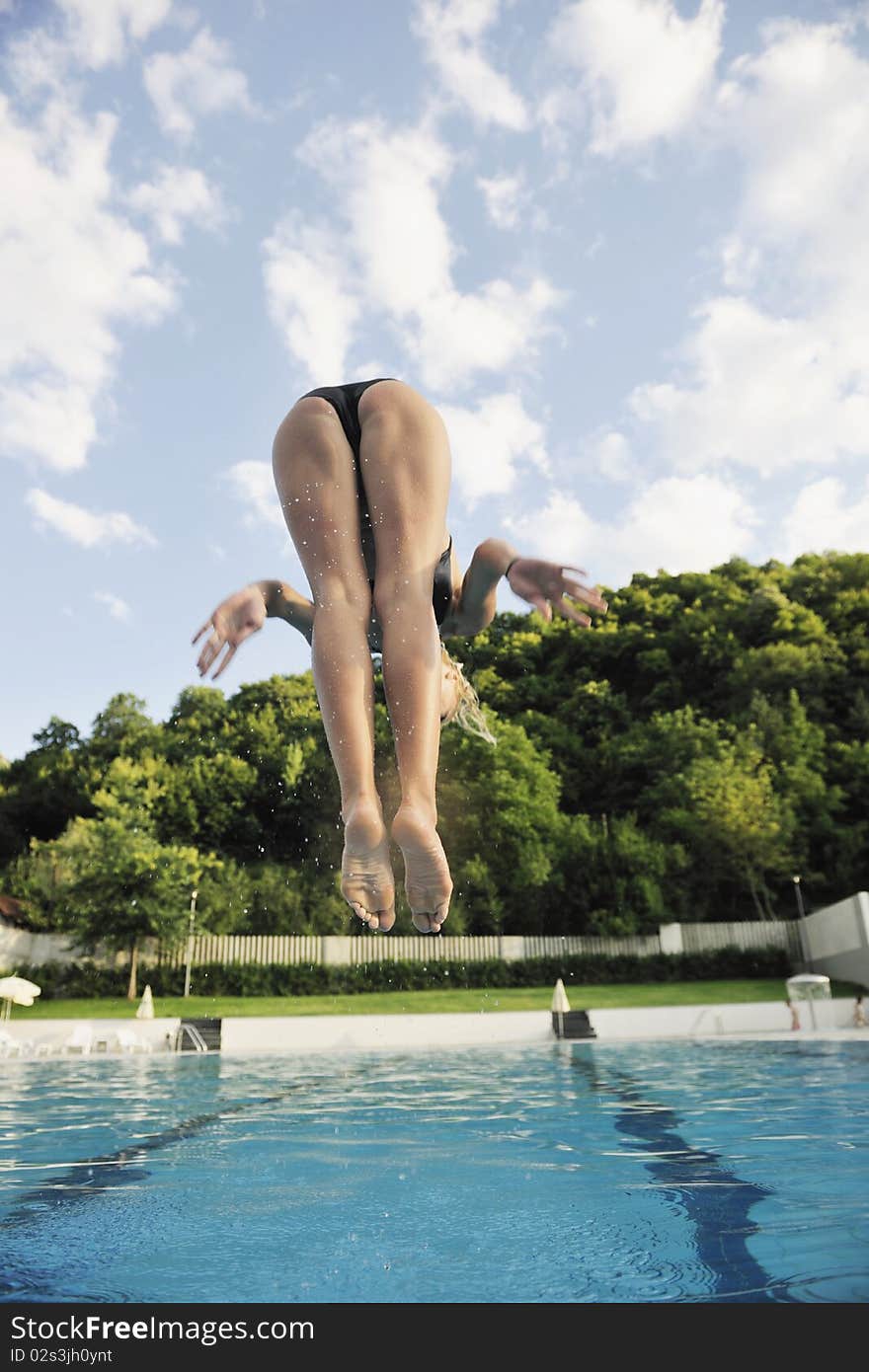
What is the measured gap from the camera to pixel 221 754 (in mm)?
32812

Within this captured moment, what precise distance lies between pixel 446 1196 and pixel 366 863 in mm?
2173

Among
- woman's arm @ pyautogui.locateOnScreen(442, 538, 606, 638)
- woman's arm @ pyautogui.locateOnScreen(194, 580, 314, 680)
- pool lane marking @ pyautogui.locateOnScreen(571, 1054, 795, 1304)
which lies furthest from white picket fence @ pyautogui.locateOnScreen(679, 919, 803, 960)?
woman's arm @ pyautogui.locateOnScreen(194, 580, 314, 680)

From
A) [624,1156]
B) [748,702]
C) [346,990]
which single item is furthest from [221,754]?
[624,1156]

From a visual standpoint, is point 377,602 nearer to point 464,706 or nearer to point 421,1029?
point 464,706

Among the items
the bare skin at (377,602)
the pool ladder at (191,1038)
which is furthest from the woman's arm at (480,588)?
the pool ladder at (191,1038)

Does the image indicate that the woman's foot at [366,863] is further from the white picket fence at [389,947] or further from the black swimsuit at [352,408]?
the white picket fence at [389,947]

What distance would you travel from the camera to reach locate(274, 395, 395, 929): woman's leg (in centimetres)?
210

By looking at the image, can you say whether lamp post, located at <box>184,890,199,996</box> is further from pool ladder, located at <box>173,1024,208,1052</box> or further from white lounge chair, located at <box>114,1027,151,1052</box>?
white lounge chair, located at <box>114,1027,151,1052</box>

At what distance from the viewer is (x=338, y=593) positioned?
2.18 metres

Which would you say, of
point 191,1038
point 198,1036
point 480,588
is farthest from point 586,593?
point 191,1038

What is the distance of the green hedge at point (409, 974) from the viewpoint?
24.9 meters

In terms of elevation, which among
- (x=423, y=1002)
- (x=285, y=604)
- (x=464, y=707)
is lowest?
(x=423, y=1002)

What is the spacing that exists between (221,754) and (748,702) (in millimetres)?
23463
